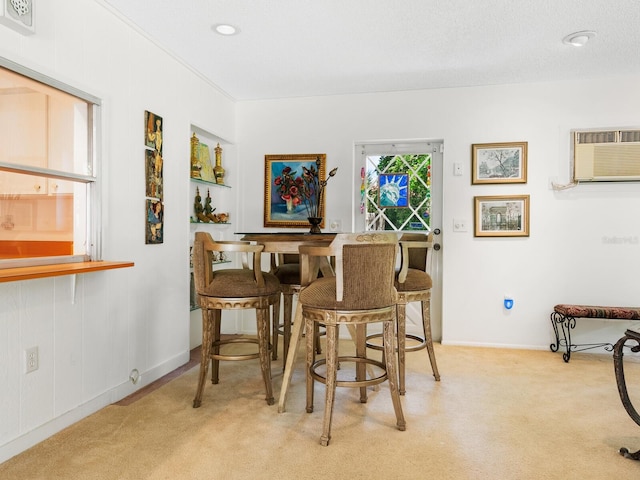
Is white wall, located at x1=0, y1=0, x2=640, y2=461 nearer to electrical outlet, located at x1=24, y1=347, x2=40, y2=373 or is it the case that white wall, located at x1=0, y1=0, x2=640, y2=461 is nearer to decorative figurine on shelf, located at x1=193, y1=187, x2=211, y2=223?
electrical outlet, located at x1=24, y1=347, x2=40, y2=373

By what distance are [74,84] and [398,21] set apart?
1988 mm

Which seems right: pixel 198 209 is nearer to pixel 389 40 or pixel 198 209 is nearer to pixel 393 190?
pixel 393 190

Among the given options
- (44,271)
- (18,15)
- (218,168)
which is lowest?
(44,271)

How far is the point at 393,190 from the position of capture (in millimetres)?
4457

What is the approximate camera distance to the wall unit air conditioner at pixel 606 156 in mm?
3859

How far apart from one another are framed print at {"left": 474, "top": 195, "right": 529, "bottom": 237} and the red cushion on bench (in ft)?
2.47

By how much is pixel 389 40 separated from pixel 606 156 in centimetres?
226

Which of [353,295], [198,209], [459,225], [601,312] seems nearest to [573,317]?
[601,312]

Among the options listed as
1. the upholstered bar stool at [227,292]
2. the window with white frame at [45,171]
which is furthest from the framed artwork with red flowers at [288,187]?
the window with white frame at [45,171]

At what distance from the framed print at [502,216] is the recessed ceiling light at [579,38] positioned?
4.38 feet

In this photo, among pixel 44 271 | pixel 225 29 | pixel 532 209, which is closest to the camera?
pixel 44 271

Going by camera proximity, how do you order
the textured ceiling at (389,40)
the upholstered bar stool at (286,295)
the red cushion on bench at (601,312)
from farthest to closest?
the red cushion on bench at (601,312) < the upholstered bar stool at (286,295) < the textured ceiling at (389,40)

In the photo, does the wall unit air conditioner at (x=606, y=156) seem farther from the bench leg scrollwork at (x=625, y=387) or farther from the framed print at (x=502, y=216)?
the bench leg scrollwork at (x=625, y=387)

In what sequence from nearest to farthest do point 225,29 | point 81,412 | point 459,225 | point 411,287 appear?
point 81,412
point 411,287
point 225,29
point 459,225
